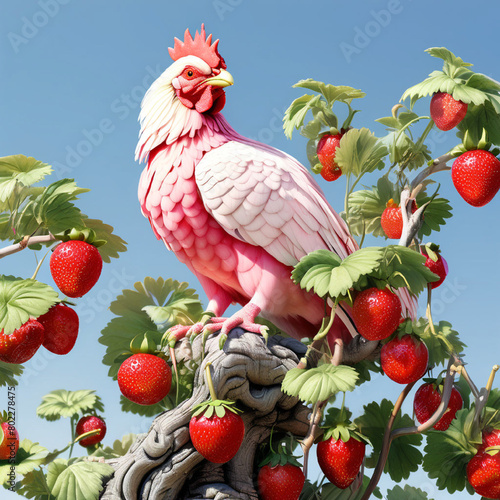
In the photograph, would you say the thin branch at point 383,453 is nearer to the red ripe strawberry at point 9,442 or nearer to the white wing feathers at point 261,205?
the white wing feathers at point 261,205

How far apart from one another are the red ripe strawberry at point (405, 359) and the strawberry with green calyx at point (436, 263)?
462 mm

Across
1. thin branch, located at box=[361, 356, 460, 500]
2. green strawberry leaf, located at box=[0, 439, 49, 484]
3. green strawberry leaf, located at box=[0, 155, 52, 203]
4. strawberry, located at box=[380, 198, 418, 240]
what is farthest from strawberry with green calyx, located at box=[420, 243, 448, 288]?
green strawberry leaf, located at box=[0, 439, 49, 484]

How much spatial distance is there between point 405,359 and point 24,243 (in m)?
1.23

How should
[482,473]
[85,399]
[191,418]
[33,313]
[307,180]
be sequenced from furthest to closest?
[85,399], [307,180], [482,473], [191,418], [33,313]

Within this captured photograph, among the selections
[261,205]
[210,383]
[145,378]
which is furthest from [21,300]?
[261,205]

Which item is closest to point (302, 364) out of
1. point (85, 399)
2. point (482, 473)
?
point (482, 473)

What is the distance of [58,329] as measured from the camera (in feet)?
7.02

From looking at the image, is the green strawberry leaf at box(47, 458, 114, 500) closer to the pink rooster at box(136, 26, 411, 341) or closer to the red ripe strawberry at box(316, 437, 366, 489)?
the pink rooster at box(136, 26, 411, 341)

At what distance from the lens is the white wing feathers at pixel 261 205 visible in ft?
7.41

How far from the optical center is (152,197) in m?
2.38

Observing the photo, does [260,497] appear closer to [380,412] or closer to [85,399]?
[380,412]

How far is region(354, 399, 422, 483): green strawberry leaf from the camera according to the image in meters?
2.54

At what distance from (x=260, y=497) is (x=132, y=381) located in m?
0.55

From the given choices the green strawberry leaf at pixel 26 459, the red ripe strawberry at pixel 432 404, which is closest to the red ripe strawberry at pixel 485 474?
the red ripe strawberry at pixel 432 404
